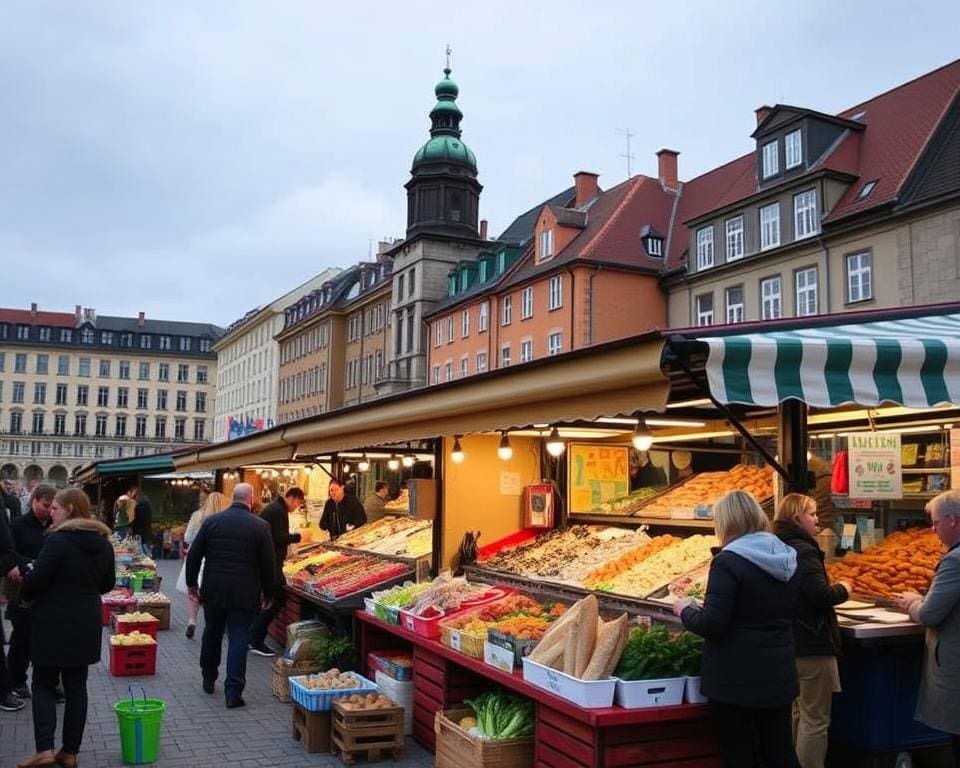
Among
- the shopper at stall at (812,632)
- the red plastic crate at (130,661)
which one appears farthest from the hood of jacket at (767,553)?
the red plastic crate at (130,661)

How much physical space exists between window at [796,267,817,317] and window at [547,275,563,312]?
10.5 metres

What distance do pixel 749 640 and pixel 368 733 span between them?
122 inches

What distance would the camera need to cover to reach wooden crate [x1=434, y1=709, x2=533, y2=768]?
5.68m

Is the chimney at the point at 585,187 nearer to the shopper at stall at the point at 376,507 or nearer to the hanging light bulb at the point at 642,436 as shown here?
the shopper at stall at the point at 376,507

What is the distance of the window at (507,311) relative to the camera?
40.7 metres

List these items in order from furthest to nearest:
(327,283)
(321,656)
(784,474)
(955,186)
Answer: (327,283), (955,186), (321,656), (784,474)

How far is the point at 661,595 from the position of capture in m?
6.55

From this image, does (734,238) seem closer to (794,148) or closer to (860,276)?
(794,148)

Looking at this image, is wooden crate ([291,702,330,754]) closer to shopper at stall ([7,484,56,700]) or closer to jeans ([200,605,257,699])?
jeans ([200,605,257,699])

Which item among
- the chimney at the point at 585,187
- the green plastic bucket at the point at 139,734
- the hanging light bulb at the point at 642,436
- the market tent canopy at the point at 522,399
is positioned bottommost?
the green plastic bucket at the point at 139,734

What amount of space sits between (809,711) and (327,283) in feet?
217

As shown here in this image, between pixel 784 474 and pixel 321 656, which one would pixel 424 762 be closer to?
pixel 321 656

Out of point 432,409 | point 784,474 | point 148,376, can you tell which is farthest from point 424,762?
point 148,376

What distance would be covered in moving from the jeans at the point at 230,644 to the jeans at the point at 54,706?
7.49 ft
